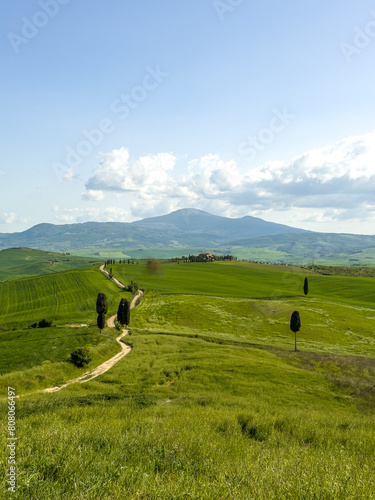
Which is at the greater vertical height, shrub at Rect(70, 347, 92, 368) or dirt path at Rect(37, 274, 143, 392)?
shrub at Rect(70, 347, 92, 368)

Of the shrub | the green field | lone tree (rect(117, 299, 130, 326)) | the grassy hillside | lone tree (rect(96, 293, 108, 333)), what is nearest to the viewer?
the green field

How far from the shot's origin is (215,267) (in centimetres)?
17738

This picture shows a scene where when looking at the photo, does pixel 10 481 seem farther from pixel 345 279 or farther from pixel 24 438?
pixel 345 279

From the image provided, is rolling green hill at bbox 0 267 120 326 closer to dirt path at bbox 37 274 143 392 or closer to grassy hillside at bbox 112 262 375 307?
grassy hillside at bbox 112 262 375 307

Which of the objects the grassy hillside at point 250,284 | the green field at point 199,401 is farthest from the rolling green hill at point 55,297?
the grassy hillside at point 250,284

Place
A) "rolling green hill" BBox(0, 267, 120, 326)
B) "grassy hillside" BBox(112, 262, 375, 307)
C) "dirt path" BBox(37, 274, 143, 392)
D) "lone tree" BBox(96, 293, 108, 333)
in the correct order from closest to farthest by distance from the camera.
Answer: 1. "dirt path" BBox(37, 274, 143, 392)
2. "lone tree" BBox(96, 293, 108, 333)
3. "rolling green hill" BBox(0, 267, 120, 326)
4. "grassy hillside" BBox(112, 262, 375, 307)

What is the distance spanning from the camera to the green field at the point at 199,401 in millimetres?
5473

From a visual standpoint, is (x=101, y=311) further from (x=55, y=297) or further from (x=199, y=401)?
(x=55, y=297)

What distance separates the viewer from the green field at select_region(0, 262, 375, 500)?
5473 millimetres

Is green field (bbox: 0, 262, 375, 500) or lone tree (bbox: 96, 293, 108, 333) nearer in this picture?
green field (bbox: 0, 262, 375, 500)

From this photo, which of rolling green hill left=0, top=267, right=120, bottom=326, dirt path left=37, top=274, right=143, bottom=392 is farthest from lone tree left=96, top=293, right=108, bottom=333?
rolling green hill left=0, top=267, right=120, bottom=326

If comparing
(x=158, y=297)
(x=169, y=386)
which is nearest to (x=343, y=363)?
(x=169, y=386)

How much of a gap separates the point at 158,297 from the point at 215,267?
3378 inches

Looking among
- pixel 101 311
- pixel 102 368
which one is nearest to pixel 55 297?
pixel 101 311
